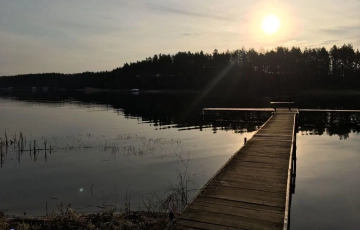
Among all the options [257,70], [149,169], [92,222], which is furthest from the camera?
[257,70]

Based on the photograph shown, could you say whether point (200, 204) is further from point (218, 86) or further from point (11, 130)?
point (218, 86)

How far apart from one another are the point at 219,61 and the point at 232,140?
8456cm

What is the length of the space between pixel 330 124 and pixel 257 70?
231ft

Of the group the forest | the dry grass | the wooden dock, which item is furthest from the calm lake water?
the forest

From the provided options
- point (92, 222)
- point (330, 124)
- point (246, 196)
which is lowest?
point (92, 222)

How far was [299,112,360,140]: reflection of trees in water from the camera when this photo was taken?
74.4ft

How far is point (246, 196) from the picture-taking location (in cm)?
719

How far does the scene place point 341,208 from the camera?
8.84 m

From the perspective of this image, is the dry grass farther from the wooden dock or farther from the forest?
the forest

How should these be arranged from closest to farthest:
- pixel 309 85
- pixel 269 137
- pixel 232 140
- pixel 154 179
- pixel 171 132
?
pixel 154 179 → pixel 269 137 → pixel 232 140 → pixel 171 132 → pixel 309 85

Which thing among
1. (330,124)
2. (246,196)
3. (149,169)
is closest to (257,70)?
(330,124)

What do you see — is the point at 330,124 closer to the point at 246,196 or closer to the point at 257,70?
the point at 246,196

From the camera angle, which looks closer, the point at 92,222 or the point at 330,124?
the point at 92,222

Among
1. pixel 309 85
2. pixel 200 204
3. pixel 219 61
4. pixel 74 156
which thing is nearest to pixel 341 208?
pixel 200 204
